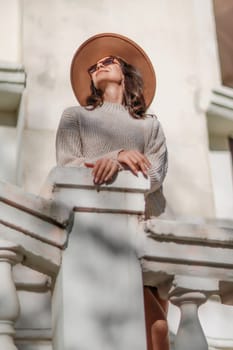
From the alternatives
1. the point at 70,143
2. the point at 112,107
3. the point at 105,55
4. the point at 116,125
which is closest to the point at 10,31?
the point at 105,55

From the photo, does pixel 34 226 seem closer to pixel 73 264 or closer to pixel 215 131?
pixel 73 264

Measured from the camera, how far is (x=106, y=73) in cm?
489

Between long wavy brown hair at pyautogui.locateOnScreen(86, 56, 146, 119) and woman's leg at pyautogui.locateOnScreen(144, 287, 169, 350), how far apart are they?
3.48 feet

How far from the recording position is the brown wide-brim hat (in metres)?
5.03

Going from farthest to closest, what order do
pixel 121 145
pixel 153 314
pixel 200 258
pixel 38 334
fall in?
pixel 38 334 → pixel 121 145 → pixel 153 314 → pixel 200 258

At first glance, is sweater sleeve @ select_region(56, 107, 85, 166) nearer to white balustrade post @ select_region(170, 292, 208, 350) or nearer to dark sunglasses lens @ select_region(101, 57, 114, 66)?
dark sunglasses lens @ select_region(101, 57, 114, 66)

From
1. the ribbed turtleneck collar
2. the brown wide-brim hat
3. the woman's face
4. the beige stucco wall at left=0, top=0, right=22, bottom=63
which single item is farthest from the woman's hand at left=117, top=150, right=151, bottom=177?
the beige stucco wall at left=0, top=0, right=22, bottom=63

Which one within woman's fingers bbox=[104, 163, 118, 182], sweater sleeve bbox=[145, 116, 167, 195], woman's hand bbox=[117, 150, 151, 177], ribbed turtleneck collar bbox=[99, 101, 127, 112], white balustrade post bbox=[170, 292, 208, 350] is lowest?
white balustrade post bbox=[170, 292, 208, 350]

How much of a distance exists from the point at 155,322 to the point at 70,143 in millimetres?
953

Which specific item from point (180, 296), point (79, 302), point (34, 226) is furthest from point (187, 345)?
point (34, 226)

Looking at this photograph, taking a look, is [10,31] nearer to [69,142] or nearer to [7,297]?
[69,142]

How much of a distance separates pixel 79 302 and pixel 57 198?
0.45 meters

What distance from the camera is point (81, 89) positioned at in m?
5.09

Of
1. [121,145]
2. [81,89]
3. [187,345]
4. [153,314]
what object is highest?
[81,89]
